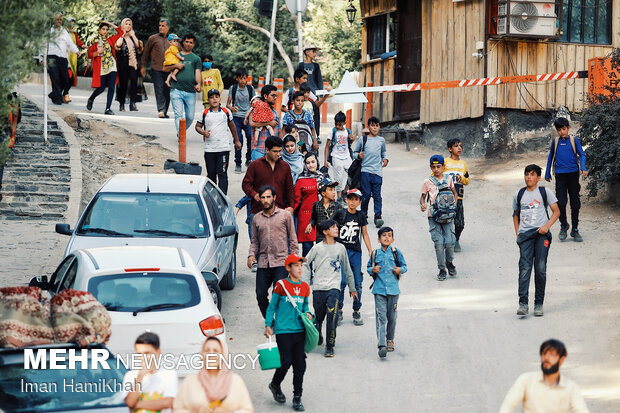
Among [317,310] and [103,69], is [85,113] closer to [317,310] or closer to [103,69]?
[103,69]

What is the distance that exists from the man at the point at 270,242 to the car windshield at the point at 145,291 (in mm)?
1976

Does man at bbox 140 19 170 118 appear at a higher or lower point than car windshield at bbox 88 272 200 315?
higher

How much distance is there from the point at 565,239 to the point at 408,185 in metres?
4.83

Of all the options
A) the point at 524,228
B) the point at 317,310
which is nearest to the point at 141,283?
the point at 317,310

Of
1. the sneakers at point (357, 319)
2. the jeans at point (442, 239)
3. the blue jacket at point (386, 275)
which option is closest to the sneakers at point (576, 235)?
the jeans at point (442, 239)

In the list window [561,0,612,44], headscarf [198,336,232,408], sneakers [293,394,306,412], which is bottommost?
sneakers [293,394,306,412]

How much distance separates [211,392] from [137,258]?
3.27 meters

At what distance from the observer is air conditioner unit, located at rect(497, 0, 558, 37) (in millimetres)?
20344

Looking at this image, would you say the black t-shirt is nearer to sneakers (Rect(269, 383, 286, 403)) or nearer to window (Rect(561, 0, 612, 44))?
sneakers (Rect(269, 383, 286, 403))

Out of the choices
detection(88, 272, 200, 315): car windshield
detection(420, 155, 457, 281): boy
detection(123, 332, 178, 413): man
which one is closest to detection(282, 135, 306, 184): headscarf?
detection(420, 155, 457, 281): boy

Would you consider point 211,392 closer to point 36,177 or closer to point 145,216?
point 145,216

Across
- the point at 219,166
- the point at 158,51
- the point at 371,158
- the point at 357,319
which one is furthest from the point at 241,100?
the point at 357,319

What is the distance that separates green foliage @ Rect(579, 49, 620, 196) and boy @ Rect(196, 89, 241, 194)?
242 inches

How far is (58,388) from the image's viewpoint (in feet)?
23.8
